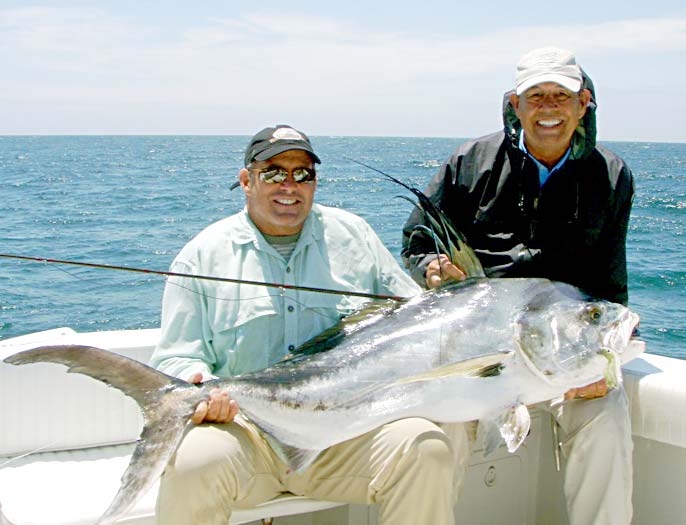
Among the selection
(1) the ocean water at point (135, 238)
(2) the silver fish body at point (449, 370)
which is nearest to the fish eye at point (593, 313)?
(2) the silver fish body at point (449, 370)

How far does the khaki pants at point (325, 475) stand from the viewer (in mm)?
2424

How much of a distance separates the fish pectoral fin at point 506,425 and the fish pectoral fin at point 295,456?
56 centimetres

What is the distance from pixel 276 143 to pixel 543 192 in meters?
1.16

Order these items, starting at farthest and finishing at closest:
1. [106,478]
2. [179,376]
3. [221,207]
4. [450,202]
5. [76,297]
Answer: [221,207] < [76,297] < [450,202] < [106,478] < [179,376]

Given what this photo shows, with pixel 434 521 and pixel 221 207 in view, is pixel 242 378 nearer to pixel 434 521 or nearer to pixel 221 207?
pixel 434 521

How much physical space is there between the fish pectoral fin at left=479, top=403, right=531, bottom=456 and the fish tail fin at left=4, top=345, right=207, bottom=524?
37.5 inches

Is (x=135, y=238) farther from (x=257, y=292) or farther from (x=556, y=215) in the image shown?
(x=556, y=215)

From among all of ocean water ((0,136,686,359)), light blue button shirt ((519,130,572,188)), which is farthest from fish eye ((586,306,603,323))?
light blue button shirt ((519,130,572,188))

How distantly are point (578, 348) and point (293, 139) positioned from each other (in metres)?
1.36

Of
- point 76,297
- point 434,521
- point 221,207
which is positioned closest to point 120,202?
point 221,207

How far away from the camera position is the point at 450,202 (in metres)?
3.54

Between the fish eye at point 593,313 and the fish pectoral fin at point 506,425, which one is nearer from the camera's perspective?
the fish pectoral fin at point 506,425

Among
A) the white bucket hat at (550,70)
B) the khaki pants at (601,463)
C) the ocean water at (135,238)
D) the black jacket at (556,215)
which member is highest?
the white bucket hat at (550,70)

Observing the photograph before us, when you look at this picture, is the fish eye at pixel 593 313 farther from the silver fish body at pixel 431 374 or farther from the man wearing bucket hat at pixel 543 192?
the man wearing bucket hat at pixel 543 192
